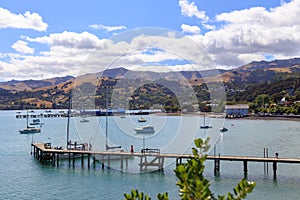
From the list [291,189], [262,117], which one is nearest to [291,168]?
[291,189]

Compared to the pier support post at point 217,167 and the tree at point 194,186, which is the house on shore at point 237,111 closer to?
the pier support post at point 217,167

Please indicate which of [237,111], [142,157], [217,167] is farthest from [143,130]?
[237,111]

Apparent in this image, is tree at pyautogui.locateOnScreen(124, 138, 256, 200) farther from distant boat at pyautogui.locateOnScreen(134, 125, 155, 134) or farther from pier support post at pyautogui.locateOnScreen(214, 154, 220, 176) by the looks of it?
distant boat at pyautogui.locateOnScreen(134, 125, 155, 134)

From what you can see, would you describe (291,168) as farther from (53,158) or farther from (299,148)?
(53,158)

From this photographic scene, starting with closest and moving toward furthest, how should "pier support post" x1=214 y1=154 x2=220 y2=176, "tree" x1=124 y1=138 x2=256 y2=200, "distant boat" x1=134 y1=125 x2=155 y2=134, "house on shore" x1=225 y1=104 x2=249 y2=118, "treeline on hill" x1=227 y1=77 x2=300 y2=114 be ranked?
"tree" x1=124 y1=138 x2=256 y2=200
"pier support post" x1=214 y1=154 x2=220 y2=176
"distant boat" x1=134 y1=125 x2=155 y2=134
"treeline on hill" x1=227 y1=77 x2=300 y2=114
"house on shore" x1=225 y1=104 x2=249 y2=118

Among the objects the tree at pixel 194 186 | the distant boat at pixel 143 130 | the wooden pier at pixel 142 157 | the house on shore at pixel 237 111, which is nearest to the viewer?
the tree at pixel 194 186

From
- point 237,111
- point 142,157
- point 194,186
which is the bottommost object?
point 142,157

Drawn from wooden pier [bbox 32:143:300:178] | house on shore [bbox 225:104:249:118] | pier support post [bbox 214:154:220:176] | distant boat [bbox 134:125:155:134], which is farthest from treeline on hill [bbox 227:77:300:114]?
pier support post [bbox 214:154:220:176]

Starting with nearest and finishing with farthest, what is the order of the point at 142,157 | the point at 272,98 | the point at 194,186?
the point at 194,186 < the point at 142,157 < the point at 272,98

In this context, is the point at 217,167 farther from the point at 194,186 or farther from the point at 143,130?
the point at 143,130

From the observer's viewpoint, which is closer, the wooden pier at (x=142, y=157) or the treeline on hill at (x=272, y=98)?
the wooden pier at (x=142, y=157)

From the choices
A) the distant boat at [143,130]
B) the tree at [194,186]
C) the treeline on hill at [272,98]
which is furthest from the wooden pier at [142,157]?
the treeline on hill at [272,98]

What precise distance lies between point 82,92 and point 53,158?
26.7ft

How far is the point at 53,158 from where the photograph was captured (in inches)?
1545
